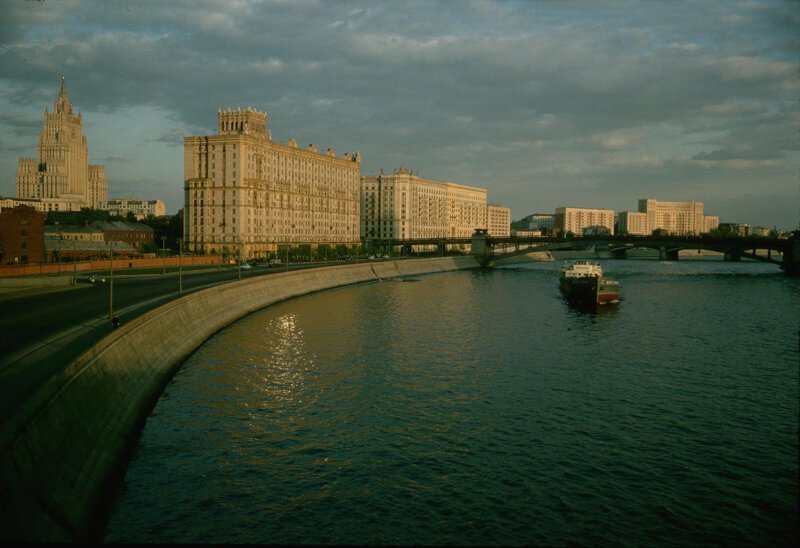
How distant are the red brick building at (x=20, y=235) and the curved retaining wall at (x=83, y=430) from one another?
61.9 metres

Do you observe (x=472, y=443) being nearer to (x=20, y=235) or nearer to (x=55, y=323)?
(x=55, y=323)

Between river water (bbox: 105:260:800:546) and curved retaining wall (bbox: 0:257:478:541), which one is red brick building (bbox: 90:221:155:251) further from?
curved retaining wall (bbox: 0:257:478:541)

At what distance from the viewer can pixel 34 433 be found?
19734 millimetres

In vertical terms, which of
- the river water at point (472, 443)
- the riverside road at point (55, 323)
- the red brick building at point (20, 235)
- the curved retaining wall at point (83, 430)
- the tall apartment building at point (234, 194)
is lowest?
the river water at point (472, 443)

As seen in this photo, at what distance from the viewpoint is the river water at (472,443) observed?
69.2 ft

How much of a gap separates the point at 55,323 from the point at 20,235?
2647 inches

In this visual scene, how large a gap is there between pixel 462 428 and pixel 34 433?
18.0 m

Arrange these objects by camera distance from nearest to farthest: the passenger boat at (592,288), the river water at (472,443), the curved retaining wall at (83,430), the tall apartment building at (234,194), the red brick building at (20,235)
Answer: the curved retaining wall at (83,430) < the river water at (472,443) < the passenger boat at (592,288) < the red brick building at (20,235) < the tall apartment building at (234,194)

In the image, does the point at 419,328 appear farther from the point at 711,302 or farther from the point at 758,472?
the point at 711,302

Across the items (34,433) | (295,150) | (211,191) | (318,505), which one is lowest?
(318,505)

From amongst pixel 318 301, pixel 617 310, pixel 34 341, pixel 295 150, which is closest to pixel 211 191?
pixel 295 150

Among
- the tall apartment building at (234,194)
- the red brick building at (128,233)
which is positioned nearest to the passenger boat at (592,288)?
the tall apartment building at (234,194)

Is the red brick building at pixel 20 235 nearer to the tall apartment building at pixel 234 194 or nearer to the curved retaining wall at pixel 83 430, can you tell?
the tall apartment building at pixel 234 194

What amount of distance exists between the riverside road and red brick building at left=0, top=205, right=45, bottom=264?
109 feet
